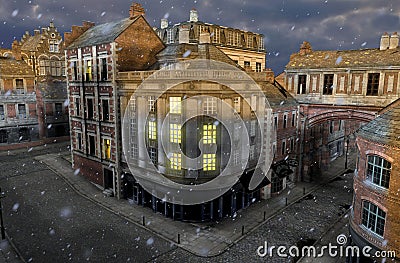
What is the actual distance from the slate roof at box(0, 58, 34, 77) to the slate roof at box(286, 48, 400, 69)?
123ft

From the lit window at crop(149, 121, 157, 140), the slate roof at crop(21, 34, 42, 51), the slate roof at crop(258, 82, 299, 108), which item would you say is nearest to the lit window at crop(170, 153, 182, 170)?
the lit window at crop(149, 121, 157, 140)

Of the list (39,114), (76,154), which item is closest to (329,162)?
(76,154)

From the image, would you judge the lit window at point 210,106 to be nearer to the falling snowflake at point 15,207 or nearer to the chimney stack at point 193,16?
the falling snowflake at point 15,207

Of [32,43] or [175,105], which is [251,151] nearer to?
[175,105]

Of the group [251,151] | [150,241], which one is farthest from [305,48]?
[150,241]

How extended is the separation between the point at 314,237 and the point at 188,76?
49.3ft

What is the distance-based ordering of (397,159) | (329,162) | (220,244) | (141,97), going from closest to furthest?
1. (397,159)
2. (220,244)
3. (141,97)
4. (329,162)

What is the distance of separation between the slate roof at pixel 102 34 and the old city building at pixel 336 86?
59.6 feet

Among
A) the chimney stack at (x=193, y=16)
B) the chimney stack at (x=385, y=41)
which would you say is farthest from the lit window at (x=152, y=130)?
the chimney stack at (x=385, y=41)

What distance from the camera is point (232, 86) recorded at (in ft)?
72.1

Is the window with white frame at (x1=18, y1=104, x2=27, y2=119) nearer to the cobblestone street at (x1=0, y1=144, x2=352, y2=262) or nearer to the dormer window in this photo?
the dormer window

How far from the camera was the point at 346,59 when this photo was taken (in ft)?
91.2

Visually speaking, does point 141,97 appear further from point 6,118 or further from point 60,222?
point 6,118

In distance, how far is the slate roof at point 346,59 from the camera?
993 inches
